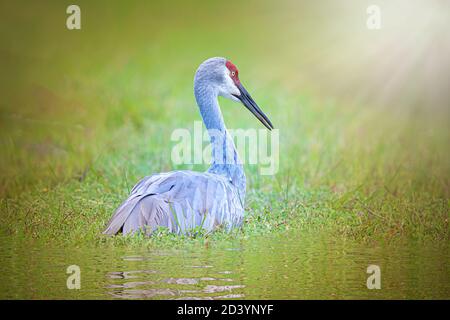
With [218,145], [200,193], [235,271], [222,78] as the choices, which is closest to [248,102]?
[222,78]

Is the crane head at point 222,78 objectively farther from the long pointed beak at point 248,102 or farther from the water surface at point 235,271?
the water surface at point 235,271

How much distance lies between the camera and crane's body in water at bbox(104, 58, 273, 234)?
6734mm

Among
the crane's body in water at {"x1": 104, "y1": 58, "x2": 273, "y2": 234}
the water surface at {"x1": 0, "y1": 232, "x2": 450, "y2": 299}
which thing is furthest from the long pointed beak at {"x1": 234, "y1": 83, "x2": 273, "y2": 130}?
A: the water surface at {"x1": 0, "y1": 232, "x2": 450, "y2": 299}

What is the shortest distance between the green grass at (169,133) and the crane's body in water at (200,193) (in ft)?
0.41

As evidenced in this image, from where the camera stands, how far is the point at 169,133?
10750mm

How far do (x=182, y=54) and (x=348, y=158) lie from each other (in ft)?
16.7

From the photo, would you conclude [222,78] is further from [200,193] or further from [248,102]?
[200,193]

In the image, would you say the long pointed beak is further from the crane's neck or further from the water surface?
the water surface

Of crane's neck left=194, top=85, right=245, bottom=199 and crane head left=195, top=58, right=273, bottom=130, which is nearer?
crane's neck left=194, top=85, right=245, bottom=199

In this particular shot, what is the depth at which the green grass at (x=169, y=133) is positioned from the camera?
7582mm

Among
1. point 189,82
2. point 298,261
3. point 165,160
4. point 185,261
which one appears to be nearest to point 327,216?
point 298,261

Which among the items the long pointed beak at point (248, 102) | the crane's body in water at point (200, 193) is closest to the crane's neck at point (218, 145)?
the crane's body in water at point (200, 193)

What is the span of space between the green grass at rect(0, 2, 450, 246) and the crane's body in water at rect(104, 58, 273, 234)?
0.13m

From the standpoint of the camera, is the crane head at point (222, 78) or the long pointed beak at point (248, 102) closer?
the crane head at point (222, 78)
